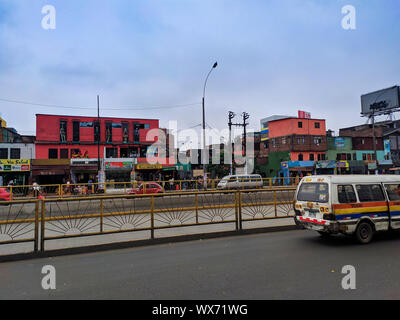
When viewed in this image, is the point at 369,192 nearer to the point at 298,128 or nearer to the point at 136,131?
the point at 136,131

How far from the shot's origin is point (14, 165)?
108ft

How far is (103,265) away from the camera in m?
5.86

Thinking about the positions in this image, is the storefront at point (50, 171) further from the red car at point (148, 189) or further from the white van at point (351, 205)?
the white van at point (351, 205)

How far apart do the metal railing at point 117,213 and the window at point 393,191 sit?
11.2 ft

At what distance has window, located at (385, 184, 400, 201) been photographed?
7656 millimetres

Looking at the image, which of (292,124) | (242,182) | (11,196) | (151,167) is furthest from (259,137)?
(11,196)

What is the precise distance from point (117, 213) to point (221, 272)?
4228 millimetres

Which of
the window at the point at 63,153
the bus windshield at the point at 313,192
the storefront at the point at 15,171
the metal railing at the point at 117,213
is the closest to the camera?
the bus windshield at the point at 313,192

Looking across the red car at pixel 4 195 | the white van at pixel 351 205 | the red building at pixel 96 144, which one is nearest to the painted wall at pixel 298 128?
the red building at pixel 96 144

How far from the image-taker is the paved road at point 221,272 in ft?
13.8

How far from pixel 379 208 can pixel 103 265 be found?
7.20 metres

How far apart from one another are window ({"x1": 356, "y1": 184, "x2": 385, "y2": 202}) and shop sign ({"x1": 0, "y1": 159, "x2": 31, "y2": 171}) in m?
36.5

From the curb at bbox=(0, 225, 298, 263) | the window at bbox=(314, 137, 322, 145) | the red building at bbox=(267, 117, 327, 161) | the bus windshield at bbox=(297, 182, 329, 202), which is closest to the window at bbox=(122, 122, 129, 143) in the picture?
the red building at bbox=(267, 117, 327, 161)
